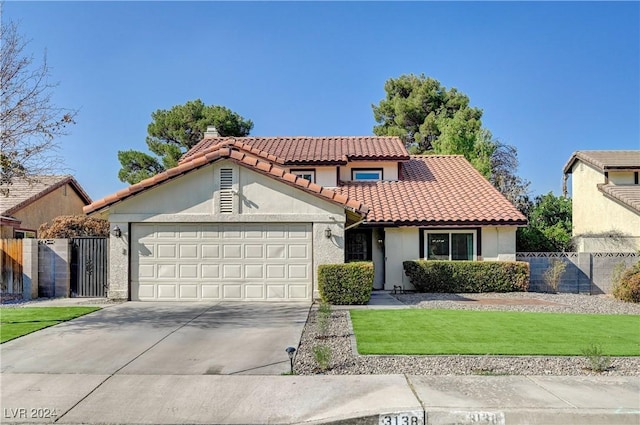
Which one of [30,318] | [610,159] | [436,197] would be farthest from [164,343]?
[610,159]

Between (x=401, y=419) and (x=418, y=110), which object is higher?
(x=418, y=110)

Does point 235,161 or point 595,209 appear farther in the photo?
point 595,209

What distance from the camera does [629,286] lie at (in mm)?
15531

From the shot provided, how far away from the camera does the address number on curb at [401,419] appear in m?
5.46

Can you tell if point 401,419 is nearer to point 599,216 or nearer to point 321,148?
point 321,148

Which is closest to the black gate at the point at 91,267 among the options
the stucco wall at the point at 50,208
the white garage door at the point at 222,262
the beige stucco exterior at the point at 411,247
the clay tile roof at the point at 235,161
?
the clay tile roof at the point at 235,161

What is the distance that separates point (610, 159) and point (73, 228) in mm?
27069

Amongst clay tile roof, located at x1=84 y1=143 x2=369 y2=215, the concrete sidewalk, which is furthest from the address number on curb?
clay tile roof, located at x1=84 y1=143 x2=369 y2=215

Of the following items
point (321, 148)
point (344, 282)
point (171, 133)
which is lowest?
point (344, 282)

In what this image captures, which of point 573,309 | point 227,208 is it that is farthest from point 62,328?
Result: point 573,309

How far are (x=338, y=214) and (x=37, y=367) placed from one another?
8.68m

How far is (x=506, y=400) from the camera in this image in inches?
232

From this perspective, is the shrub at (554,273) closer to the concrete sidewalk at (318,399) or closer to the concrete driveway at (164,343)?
the concrete driveway at (164,343)

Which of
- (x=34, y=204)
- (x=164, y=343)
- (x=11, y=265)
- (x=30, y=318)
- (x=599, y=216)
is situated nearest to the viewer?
(x=164, y=343)
